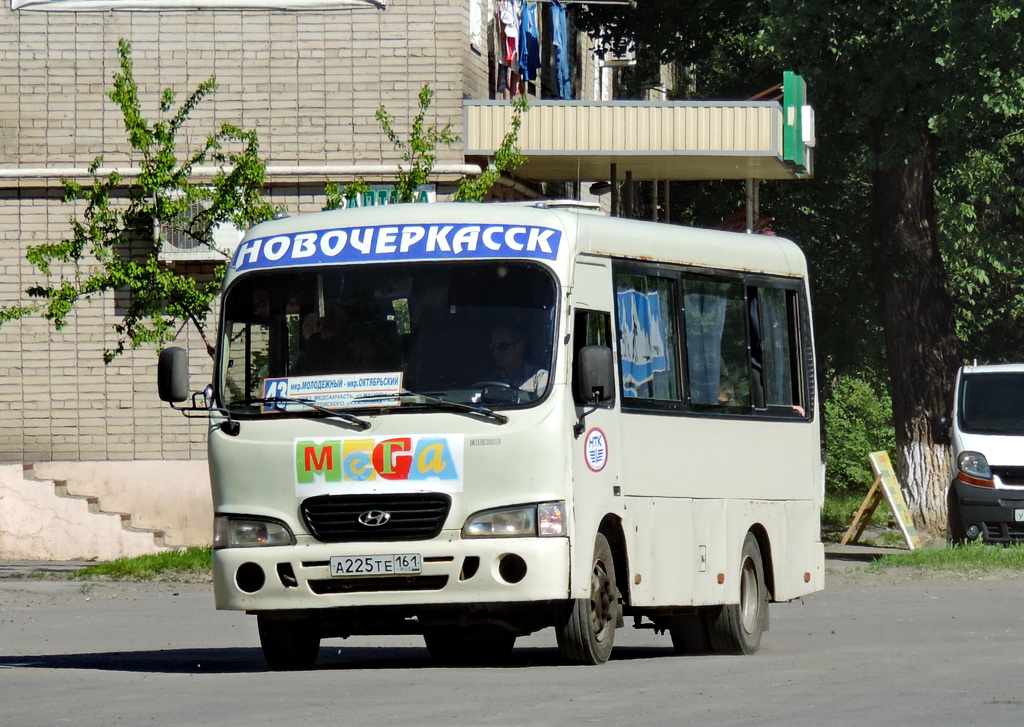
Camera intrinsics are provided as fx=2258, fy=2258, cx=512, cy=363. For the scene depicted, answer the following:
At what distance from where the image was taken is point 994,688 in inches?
420

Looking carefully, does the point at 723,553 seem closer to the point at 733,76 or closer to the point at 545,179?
the point at 545,179

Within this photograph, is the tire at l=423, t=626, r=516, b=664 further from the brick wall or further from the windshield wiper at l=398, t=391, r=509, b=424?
the brick wall

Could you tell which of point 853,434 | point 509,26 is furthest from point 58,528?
point 853,434

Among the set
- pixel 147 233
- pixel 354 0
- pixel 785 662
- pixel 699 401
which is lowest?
pixel 785 662

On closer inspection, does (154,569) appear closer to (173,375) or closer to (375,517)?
(173,375)

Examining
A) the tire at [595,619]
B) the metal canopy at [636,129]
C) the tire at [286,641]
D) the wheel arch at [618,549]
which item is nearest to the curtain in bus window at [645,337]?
the wheel arch at [618,549]

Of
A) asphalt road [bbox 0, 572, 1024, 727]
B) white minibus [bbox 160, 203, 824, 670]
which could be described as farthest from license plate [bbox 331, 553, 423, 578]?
asphalt road [bbox 0, 572, 1024, 727]

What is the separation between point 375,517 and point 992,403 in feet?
45.3

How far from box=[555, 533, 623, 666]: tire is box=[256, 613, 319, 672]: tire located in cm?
149

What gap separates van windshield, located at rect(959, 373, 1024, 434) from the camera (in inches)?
952

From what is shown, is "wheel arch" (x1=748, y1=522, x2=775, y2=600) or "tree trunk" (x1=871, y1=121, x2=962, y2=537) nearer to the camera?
"wheel arch" (x1=748, y1=522, x2=775, y2=600)

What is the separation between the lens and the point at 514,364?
11969mm

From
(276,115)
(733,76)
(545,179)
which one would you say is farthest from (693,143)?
(733,76)

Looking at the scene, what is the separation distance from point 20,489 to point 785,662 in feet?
46.5
